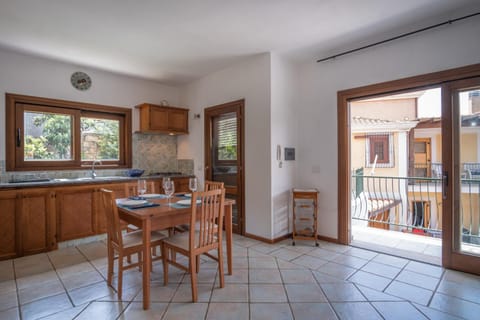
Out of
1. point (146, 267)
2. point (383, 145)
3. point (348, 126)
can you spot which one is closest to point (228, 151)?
point (348, 126)

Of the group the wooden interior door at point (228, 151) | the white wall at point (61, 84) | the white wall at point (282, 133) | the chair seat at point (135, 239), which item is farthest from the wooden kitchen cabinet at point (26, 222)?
the white wall at point (282, 133)

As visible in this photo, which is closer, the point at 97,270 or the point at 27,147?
the point at 97,270

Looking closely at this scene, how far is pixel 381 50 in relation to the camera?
131 inches

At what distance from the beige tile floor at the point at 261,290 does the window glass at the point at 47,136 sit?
1.58 m

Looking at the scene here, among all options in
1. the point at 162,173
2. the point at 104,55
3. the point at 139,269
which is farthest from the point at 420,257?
the point at 104,55

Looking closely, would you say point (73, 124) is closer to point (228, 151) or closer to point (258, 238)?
point (228, 151)

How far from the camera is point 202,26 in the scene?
3010 millimetres

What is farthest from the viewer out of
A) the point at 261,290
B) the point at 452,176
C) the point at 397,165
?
the point at 397,165

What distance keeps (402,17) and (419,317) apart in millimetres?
2911

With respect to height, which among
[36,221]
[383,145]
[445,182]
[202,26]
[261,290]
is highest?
[202,26]

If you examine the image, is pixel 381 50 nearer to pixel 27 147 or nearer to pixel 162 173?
pixel 162 173

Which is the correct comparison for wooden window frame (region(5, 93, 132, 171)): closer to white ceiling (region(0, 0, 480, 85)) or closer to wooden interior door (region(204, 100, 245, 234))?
white ceiling (region(0, 0, 480, 85))

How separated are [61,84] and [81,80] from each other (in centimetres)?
30

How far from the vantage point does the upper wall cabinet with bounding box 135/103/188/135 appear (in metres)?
4.78
